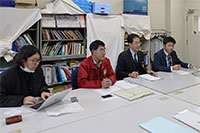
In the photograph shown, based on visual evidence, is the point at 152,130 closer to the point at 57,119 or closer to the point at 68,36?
the point at 57,119

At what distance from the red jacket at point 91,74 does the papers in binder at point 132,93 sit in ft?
0.91

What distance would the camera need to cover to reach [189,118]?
1129mm

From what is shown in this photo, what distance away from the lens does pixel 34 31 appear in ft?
9.55

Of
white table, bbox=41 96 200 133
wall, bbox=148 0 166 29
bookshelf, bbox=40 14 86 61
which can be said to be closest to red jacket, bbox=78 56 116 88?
white table, bbox=41 96 200 133

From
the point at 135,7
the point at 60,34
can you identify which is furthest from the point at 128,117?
the point at 135,7

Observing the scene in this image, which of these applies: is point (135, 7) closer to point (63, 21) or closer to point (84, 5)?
point (84, 5)

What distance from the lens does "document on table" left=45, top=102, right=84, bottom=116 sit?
123 centimetres

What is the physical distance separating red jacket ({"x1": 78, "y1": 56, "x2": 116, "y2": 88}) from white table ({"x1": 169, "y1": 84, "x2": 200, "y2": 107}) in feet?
2.31

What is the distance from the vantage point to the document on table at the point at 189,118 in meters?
1.05

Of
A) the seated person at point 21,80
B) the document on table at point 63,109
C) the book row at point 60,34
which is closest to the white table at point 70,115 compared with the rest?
the document on table at point 63,109

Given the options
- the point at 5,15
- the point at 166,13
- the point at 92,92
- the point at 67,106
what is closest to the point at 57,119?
the point at 67,106

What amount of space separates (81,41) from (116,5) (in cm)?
134

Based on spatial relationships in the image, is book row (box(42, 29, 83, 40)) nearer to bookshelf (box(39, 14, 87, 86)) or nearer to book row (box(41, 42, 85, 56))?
bookshelf (box(39, 14, 87, 86))

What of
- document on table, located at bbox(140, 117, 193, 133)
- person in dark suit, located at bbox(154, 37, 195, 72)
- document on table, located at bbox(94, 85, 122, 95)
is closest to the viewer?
document on table, located at bbox(140, 117, 193, 133)
